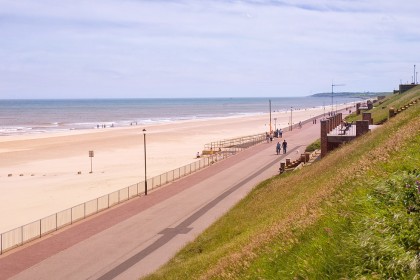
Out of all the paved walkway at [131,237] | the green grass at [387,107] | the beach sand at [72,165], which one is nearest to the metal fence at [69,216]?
the paved walkway at [131,237]

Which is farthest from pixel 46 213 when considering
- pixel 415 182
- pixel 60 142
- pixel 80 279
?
A: pixel 60 142

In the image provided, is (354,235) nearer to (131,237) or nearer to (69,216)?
(131,237)

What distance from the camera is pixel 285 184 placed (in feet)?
82.1

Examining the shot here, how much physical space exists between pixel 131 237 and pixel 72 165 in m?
33.5

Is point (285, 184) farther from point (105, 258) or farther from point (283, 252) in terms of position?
point (283, 252)

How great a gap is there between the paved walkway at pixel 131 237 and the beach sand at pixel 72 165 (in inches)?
205

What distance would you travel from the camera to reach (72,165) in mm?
55375

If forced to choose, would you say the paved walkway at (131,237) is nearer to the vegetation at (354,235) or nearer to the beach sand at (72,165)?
the beach sand at (72,165)

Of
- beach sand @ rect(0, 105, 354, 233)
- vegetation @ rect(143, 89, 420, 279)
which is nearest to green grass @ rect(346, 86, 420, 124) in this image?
beach sand @ rect(0, 105, 354, 233)

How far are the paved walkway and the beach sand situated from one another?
17.1 feet

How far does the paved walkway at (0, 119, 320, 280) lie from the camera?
19.5 meters

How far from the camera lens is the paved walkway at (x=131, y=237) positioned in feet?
63.9

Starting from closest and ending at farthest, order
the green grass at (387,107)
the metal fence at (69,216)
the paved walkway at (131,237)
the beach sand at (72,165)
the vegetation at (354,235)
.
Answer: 1. the vegetation at (354,235)
2. the paved walkway at (131,237)
3. the metal fence at (69,216)
4. the beach sand at (72,165)
5. the green grass at (387,107)

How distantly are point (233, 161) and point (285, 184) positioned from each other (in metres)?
25.7
